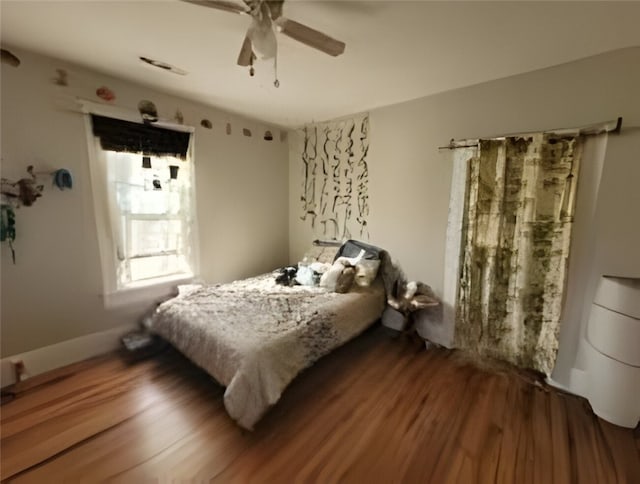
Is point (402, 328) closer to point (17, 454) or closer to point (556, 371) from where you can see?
point (556, 371)

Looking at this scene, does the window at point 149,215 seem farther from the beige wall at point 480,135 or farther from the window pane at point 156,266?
the beige wall at point 480,135

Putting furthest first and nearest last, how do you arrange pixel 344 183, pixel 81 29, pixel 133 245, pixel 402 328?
pixel 344 183, pixel 402 328, pixel 133 245, pixel 81 29

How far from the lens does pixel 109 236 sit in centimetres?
251

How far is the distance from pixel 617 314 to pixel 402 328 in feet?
5.43

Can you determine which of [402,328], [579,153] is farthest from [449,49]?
[402,328]

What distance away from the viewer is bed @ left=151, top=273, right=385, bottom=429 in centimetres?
172

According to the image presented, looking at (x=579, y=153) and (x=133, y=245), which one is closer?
(x=579, y=153)

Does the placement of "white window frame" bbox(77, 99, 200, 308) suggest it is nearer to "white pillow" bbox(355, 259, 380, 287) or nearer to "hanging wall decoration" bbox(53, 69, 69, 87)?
"hanging wall decoration" bbox(53, 69, 69, 87)

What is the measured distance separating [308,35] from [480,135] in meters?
1.79

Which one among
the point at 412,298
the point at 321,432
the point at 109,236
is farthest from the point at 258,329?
the point at 109,236

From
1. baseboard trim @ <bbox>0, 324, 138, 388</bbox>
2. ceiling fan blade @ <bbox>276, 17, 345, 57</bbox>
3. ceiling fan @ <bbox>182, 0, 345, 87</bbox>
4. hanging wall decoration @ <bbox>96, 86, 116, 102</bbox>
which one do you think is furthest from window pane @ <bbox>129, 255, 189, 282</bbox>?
ceiling fan blade @ <bbox>276, 17, 345, 57</bbox>

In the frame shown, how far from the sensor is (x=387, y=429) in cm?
176

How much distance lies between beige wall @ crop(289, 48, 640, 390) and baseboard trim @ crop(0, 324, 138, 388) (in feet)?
9.20

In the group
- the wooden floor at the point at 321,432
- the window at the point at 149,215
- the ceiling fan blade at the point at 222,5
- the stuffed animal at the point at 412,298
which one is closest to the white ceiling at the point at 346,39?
the ceiling fan blade at the point at 222,5
